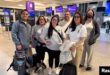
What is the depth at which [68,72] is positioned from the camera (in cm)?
316

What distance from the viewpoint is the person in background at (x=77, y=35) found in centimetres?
330

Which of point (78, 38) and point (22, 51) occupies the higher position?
point (78, 38)

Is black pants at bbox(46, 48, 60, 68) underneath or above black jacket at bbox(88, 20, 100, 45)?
underneath

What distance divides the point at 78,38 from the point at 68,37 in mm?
216

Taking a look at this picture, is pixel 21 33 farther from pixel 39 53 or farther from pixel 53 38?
pixel 39 53

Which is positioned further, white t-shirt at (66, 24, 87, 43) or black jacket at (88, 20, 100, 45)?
black jacket at (88, 20, 100, 45)

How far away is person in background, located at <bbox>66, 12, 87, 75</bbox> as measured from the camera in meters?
3.30

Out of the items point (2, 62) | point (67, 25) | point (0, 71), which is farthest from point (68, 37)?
point (2, 62)

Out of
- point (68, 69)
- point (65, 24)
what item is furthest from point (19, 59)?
point (65, 24)

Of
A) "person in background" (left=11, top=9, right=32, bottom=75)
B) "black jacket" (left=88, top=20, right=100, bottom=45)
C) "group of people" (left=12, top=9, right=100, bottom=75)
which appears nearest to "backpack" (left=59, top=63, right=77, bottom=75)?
"group of people" (left=12, top=9, right=100, bottom=75)

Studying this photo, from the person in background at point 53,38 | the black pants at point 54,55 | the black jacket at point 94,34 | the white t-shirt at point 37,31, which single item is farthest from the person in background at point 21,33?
the black jacket at point 94,34

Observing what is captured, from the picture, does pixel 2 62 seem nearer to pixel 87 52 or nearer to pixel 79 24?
pixel 87 52

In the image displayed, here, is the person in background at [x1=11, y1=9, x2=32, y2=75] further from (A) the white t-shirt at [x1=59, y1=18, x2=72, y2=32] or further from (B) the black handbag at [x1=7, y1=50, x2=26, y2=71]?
(A) the white t-shirt at [x1=59, y1=18, x2=72, y2=32]

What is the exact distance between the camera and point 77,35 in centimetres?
340
